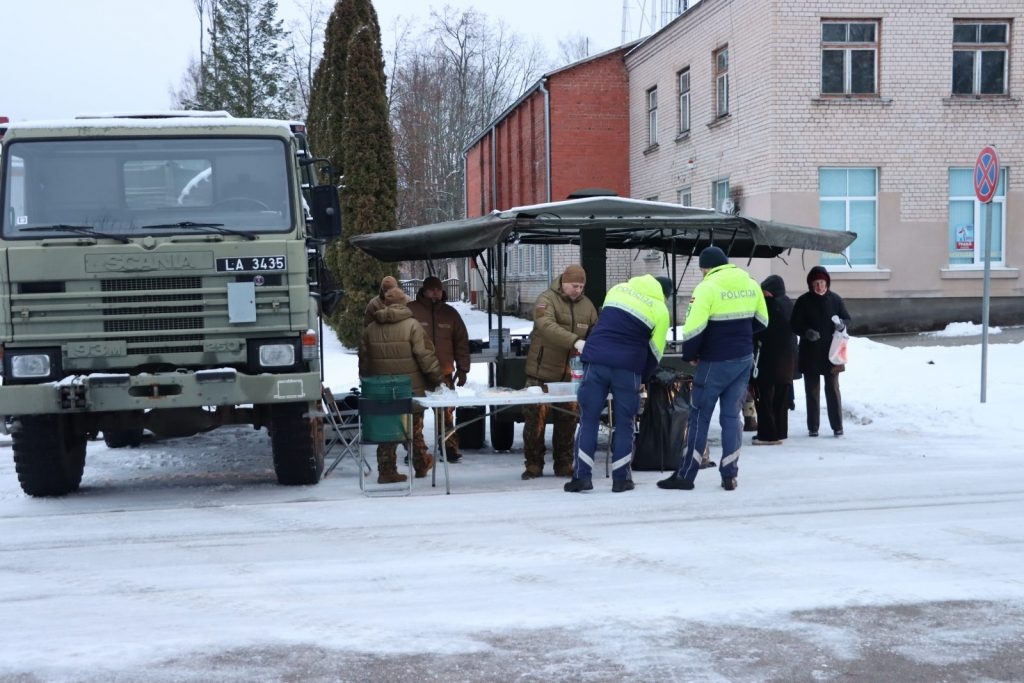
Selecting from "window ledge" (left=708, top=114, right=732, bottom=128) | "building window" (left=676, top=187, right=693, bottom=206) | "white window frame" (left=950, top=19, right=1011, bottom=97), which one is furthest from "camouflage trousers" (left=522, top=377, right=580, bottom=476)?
"building window" (left=676, top=187, right=693, bottom=206)

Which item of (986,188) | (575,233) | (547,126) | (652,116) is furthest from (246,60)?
(986,188)

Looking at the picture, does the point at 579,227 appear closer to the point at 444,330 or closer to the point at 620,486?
the point at 444,330

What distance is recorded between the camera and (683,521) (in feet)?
25.9

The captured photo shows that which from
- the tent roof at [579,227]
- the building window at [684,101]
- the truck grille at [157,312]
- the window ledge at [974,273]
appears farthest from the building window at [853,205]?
the truck grille at [157,312]

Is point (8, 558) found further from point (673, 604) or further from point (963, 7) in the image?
point (963, 7)

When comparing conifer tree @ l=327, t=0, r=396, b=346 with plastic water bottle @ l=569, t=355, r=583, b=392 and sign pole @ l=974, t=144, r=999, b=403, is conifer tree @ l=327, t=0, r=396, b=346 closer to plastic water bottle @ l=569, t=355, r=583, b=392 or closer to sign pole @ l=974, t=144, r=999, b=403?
sign pole @ l=974, t=144, r=999, b=403

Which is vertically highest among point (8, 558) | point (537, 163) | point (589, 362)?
point (537, 163)

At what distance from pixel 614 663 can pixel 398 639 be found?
1020 millimetres

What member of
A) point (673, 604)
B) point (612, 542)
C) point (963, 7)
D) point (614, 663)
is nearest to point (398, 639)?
point (614, 663)

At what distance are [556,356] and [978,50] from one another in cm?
1593

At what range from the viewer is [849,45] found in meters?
22.4

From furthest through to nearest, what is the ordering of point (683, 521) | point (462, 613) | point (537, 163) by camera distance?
1. point (537, 163)
2. point (683, 521)
3. point (462, 613)

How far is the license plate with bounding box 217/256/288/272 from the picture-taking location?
352 inches

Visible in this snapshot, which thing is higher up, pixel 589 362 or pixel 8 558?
pixel 589 362
